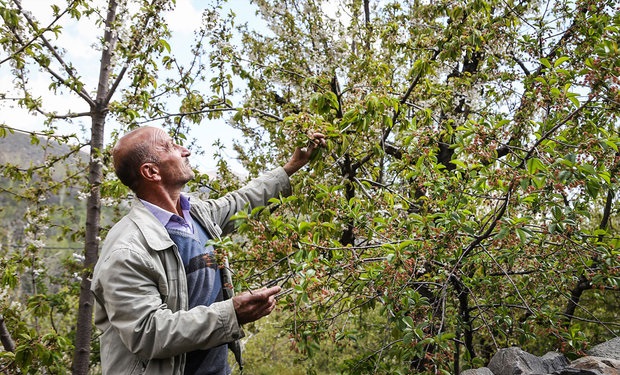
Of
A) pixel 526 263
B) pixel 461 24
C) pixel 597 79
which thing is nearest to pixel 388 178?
pixel 461 24

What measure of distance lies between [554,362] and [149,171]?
2693mm

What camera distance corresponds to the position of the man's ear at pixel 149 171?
2484 millimetres

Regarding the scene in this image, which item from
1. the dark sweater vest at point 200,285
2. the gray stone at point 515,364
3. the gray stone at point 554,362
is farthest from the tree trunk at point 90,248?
the gray stone at point 554,362

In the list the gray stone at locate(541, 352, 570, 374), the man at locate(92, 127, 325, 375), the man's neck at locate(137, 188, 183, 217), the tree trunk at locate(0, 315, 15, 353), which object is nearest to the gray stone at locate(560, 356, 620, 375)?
the gray stone at locate(541, 352, 570, 374)

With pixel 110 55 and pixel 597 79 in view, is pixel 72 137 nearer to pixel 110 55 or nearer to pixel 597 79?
pixel 110 55

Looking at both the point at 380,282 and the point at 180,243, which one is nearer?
the point at 180,243

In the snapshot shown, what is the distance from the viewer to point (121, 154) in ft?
8.21

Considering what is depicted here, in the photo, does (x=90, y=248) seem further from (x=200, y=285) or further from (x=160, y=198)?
(x=200, y=285)

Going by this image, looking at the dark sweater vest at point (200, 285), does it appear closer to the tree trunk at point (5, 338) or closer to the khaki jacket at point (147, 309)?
the khaki jacket at point (147, 309)

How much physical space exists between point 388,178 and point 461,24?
2.37 metres

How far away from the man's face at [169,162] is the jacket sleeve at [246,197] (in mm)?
325

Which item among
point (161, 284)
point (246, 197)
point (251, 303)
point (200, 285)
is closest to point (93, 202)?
point (246, 197)

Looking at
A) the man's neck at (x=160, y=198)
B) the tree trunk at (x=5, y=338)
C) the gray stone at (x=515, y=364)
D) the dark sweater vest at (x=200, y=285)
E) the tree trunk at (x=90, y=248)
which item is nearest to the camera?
the dark sweater vest at (x=200, y=285)

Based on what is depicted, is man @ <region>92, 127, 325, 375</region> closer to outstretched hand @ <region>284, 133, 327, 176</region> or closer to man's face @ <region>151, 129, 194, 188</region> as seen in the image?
man's face @ <region>151, 129, 194, 188</region>
